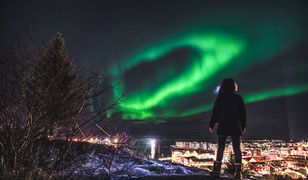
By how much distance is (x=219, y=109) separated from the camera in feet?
22.6

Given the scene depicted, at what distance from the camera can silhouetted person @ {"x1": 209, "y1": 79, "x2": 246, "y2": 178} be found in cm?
664

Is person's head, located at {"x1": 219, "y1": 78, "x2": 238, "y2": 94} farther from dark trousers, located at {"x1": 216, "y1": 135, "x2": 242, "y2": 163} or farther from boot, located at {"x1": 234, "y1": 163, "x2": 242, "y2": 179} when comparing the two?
boot, located at {"x1": 234, "y1": 163, "x2": 242, "y2": 179}

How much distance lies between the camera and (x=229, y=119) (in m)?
6.70

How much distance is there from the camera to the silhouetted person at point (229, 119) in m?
6.64

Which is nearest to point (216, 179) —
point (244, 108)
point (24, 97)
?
point (244, 108)

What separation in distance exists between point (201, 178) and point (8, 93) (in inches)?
166

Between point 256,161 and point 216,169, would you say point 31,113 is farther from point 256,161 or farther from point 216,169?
point 256,161

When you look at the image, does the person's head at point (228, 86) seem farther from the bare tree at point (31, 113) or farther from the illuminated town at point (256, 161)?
the illuminated town at point (256, 161)

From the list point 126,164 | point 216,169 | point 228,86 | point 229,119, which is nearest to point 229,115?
point 229,119

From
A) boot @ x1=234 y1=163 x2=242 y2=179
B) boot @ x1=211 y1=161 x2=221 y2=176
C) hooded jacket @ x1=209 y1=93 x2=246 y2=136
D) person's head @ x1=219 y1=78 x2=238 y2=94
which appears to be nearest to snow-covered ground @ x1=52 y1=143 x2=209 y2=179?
boot @ x1=211 y1=161 x2=221 y2=176

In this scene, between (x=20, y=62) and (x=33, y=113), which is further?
(x=20, y=62)

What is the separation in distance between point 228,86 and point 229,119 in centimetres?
79

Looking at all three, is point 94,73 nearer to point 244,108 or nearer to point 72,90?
point 72,90

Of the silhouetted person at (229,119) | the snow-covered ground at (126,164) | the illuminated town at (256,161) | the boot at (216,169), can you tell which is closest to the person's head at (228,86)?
the silhouetted person at (229,119)
